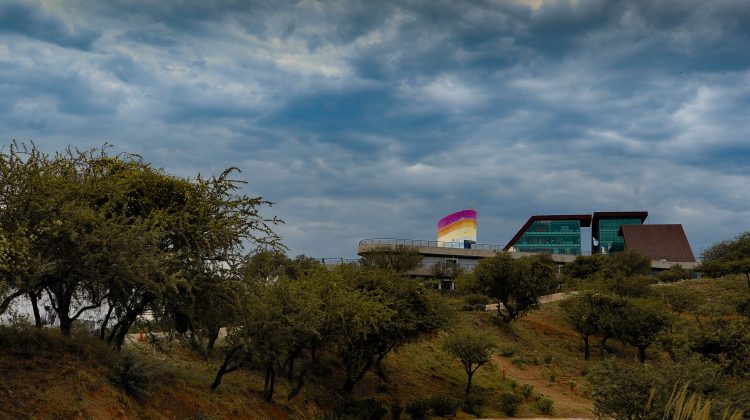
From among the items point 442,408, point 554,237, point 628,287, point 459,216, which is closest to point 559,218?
point 554,237

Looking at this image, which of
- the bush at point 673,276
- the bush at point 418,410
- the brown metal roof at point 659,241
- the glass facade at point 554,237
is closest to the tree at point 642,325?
the bush at point 418,410

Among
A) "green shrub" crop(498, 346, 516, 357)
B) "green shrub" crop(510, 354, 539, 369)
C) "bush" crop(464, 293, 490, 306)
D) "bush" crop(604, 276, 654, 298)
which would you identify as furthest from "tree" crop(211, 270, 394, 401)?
"bush" crop(604, 276, 654, 298)

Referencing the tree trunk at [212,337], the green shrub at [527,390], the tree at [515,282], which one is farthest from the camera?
the tree at [515,282]

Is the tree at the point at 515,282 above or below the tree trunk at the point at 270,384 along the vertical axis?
above

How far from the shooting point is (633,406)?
2362cm

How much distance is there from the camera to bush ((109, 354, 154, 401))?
22.9 m

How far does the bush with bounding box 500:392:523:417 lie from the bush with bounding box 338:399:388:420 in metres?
9.37

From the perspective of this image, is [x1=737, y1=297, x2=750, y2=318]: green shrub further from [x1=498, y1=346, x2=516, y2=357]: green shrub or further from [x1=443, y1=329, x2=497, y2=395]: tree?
[x1=443, y1=329, x2=497, y2=395]: tree

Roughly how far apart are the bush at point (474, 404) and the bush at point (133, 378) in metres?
22.6

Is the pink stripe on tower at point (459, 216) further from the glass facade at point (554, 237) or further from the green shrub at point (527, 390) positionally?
the green shrub at point (527, 390)

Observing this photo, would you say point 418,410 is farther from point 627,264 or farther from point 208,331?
point 627,264

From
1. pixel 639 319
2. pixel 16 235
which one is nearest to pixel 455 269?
pixel 639 319

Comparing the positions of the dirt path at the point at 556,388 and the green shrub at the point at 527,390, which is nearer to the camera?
the dirt path at the point at 556,388

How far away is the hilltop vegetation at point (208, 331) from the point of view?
21234mm
